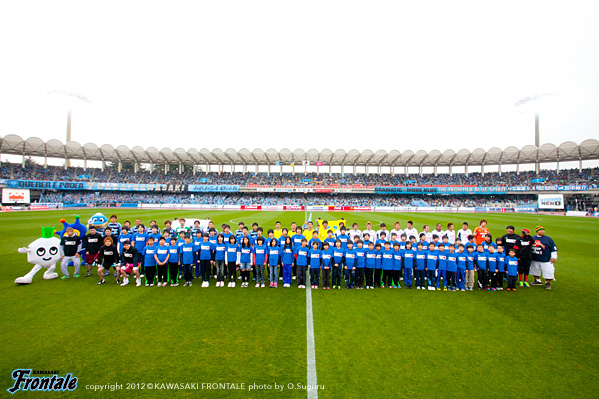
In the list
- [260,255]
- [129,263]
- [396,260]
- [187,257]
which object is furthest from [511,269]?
[129,263]

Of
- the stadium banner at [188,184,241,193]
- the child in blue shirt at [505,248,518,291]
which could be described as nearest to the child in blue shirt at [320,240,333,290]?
the child in blue shirt at [505,248,518,291]

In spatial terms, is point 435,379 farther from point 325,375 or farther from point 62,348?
point 62,348

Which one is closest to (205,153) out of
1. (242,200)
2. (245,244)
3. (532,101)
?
(242,200)

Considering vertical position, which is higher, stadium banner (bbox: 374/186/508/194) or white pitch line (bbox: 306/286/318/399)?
stadium banner (bbox: 374/186/508/194)

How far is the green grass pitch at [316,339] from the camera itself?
368 centimetres

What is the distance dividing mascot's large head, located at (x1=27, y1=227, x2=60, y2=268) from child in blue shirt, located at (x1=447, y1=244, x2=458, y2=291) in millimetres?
11615

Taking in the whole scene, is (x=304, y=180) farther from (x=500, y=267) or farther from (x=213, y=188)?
(x=500, y=267)

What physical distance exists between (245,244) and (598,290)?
1036 cm

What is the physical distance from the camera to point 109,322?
214 inches

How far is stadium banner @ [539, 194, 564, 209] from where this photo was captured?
37.3m

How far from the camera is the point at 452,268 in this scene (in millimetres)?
7656

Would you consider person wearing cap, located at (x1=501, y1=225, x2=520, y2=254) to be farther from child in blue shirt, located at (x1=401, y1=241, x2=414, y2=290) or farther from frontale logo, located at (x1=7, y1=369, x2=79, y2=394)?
frontale logo, located at (x1=7, y1=369, x2=79, y2=394)

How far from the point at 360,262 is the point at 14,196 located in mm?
50890

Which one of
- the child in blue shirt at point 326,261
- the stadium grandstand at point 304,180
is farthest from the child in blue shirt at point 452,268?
the stadium grandstand at point 304,180
